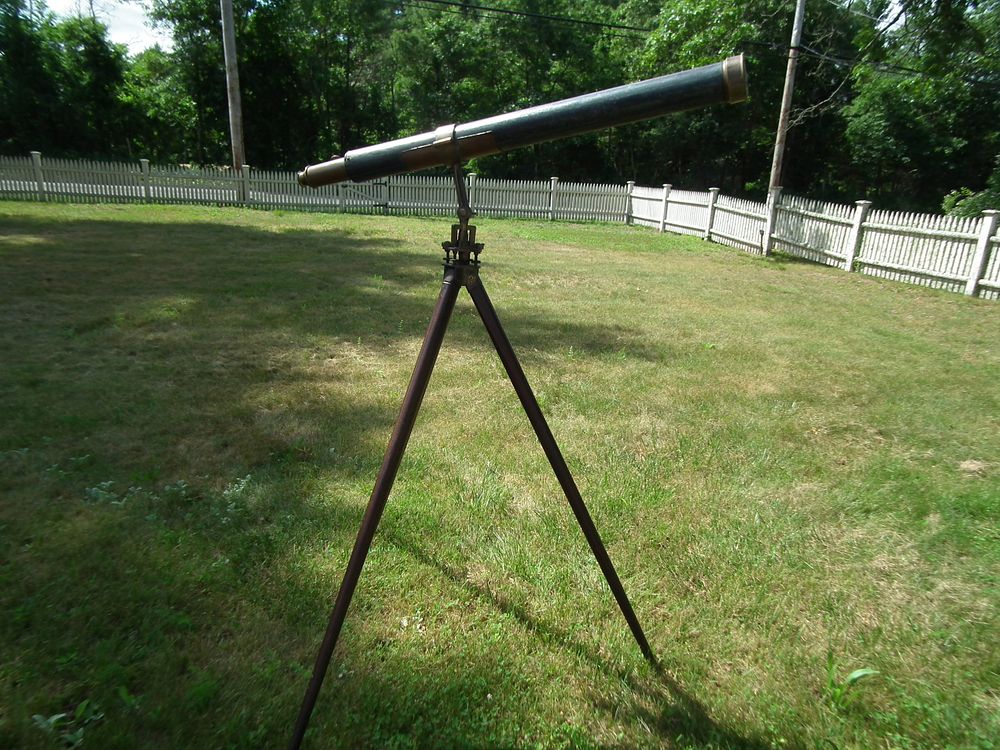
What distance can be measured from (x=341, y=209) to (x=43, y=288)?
39.4 feet

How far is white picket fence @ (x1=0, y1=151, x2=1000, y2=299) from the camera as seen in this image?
10.0 meters

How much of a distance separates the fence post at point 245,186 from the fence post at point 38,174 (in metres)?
4.60

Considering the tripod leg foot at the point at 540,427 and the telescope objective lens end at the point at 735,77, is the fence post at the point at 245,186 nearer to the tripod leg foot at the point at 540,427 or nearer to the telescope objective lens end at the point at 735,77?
the tripod leg foot at the point at 540,427

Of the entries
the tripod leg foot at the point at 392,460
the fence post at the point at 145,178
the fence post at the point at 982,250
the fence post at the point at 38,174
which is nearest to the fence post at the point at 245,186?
the fence post at the point at 145,178

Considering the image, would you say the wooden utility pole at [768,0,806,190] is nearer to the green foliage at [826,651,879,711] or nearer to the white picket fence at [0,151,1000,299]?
the white picket fence at [0,151,1000,299]

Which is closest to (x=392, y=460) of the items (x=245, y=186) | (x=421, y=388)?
(x=421, y=388)

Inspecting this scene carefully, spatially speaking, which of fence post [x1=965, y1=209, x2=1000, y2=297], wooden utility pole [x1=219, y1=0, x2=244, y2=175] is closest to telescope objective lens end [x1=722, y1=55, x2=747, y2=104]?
fence post [x1=965, y1=209, x2=1000, y2=297]

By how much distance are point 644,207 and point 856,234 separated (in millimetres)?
8300

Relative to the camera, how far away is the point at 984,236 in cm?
939

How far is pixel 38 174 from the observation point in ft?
49.6

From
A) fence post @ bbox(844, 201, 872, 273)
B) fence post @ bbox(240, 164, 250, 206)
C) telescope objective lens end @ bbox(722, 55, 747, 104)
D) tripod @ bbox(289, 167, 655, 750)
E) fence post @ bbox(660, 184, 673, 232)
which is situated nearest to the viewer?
telescope objective lens end @ bbox(722, 55, 747, 104)

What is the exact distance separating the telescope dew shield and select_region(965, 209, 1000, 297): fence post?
10625mm

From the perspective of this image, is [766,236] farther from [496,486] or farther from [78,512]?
[78,512]

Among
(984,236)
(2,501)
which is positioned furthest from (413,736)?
(984,236)
